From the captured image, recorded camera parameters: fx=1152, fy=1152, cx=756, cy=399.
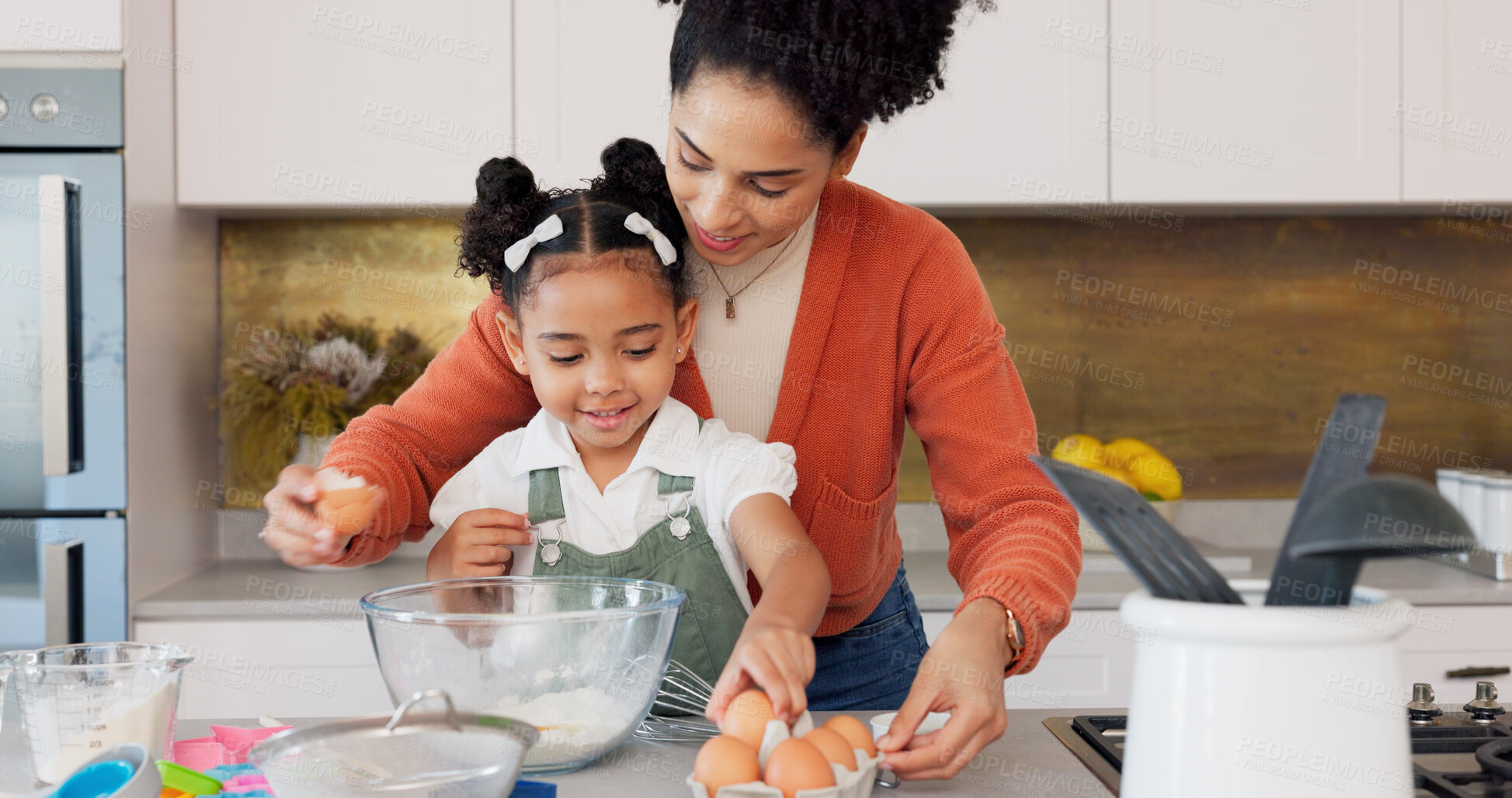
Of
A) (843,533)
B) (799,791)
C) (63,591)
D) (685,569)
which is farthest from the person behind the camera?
(63,591)

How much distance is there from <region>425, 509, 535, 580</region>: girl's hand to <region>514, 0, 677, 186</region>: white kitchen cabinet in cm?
108

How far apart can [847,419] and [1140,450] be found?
122 centimetres

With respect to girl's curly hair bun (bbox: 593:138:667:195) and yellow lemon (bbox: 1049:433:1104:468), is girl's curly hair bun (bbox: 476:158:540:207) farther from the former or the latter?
yellow lemon (bbox: 1049:433:1104:468)

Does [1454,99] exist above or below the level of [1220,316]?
above

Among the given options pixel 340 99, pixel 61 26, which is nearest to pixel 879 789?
pixel 340 99

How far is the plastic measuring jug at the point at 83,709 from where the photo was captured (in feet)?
2.35

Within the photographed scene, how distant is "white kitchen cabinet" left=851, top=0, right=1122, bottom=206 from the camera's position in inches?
80.2

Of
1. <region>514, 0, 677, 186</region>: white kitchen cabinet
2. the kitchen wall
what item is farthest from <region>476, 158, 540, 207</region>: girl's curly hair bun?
the kitchen wall

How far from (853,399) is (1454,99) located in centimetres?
154

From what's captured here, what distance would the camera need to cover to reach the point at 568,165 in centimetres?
202

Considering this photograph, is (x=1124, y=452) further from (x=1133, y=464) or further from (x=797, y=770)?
(x=797, y=770)

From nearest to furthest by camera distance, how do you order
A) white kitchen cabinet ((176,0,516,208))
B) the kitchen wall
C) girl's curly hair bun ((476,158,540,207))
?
1. girl's curly hair bun ((476,158,540,207))
2. white kitchen cabinet ((176,0,516,208))
3. the kitchen wall

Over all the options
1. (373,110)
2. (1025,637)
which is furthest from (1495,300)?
(373,110)

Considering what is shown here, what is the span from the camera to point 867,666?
124cm
